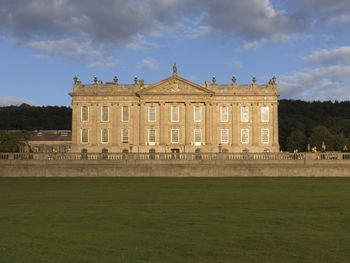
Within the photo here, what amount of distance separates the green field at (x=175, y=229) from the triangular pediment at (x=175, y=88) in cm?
5131

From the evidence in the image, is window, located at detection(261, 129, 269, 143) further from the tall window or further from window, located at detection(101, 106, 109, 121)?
window, located at detection(101, 106, 109, 121)

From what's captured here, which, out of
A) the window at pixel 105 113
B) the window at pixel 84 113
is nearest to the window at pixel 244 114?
the window at pixel 105 113

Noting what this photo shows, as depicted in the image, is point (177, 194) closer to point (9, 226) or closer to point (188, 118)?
point (9, 226)

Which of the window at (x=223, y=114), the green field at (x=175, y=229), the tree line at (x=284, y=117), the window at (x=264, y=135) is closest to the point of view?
the green field at (x=175, y=229)

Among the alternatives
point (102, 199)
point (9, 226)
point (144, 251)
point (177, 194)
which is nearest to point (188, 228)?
point (144, 251)

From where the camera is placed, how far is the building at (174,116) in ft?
235

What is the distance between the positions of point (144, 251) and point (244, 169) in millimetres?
32145

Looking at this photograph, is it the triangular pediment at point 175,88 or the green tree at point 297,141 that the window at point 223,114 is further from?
the green tree at point 297,141

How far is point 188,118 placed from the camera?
71812 millimetres

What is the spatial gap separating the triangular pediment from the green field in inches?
2020

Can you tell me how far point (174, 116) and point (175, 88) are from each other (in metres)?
4.57

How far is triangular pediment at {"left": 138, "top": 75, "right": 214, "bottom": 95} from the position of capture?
71.3 metres

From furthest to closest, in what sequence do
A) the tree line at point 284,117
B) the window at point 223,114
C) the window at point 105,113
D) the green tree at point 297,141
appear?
1. the tree line at point 284,117
2. the green tree at point 297,141
3. the window at point 105,113
4. the window at point 223,114

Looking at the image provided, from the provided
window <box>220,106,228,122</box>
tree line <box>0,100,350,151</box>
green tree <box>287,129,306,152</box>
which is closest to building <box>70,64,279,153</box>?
window <box>220,106,228,122</box>
